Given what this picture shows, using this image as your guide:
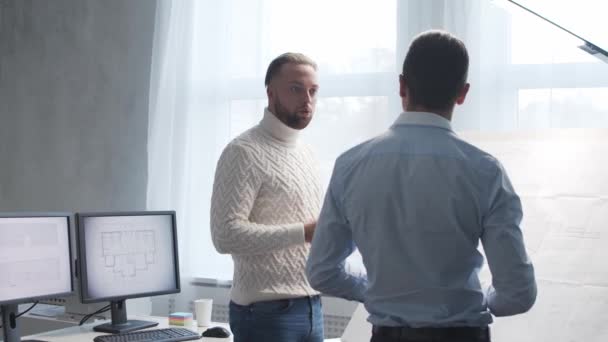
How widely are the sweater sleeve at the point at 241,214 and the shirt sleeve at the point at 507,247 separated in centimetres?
78

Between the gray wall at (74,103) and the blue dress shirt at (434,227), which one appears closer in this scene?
the blue dress shirt at (434,227)

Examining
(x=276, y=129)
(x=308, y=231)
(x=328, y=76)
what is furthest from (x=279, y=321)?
(x=328, y=76)

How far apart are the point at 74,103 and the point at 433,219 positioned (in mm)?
3339

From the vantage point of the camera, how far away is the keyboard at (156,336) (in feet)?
8.07

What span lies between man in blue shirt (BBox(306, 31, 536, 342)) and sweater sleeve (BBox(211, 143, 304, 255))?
1.98 feet

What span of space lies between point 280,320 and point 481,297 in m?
0.77

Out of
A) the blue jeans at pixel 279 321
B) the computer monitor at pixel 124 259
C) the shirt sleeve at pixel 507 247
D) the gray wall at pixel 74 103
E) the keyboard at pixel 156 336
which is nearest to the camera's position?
the shirt sleeve at pixel 507 247

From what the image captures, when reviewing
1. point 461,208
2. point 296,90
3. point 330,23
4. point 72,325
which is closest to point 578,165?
point 296,90

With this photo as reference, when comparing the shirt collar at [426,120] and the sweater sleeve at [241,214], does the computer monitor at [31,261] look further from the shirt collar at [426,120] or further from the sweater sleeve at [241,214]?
the shirt collar at [426,120]

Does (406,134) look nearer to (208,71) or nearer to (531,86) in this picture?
(531,86)

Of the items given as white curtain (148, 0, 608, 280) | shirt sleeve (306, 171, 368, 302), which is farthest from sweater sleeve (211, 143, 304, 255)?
white curtain (148, 0, 608, 280)

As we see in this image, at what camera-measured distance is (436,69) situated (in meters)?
1.35

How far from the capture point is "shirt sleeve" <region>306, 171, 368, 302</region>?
4.72 feet

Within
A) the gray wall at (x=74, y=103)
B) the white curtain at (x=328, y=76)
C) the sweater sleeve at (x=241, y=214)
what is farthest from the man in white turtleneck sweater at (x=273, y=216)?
the gray wall at (x=74, y=103)
